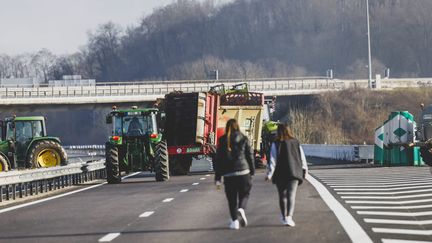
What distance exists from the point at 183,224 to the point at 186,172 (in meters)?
23.7

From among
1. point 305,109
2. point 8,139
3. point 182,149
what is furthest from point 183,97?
point 305,109

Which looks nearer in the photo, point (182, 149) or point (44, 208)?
point (44, 208)

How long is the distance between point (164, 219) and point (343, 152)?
38.7 meters

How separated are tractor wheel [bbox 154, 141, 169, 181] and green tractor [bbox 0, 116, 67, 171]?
10.6 ft

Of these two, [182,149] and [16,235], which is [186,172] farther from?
[16,235]

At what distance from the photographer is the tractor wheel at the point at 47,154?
36.0 metres

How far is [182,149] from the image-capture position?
40656 mm

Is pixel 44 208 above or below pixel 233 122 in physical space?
below

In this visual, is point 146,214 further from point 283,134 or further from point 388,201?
point 388,201

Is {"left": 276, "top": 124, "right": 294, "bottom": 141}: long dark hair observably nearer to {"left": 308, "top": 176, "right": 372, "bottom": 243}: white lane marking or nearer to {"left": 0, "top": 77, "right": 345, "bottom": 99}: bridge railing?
{"left": 308, "top": 176, "right": 372, "bottom": 243}: white lane marking

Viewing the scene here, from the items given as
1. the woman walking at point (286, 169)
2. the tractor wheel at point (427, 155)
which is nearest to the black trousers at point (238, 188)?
the woman walking at point (286, 169)

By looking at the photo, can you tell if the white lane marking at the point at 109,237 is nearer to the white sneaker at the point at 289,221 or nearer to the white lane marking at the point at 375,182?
the white sneaker at the point at 289,221

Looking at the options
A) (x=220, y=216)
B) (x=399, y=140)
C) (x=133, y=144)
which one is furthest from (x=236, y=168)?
(x=399, y=140)

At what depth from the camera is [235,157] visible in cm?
1786
